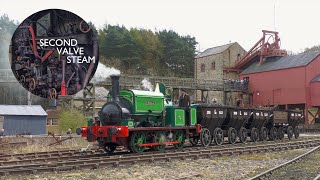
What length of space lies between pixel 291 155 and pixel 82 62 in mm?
12117

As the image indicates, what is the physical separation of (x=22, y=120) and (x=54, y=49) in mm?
13101

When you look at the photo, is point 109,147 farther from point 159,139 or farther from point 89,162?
point 89,162

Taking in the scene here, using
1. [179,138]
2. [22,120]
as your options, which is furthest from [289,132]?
[22,120]

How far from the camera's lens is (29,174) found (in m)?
9.98

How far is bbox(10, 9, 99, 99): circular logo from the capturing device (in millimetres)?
21828

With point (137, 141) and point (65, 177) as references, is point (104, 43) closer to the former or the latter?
point (137, 141)

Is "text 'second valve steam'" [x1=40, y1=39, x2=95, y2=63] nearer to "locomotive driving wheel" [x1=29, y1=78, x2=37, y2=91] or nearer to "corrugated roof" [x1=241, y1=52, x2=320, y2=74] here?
"locomotive driving wheel" [x1=29, y1=78, x2=37, y2=91]

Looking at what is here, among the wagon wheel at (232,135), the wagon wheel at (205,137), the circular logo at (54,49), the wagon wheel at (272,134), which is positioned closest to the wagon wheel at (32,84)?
the circular logo at (54,49)

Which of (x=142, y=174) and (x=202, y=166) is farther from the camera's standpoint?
Result: (x=202, y=166)

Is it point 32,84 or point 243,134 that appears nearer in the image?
point 243,134

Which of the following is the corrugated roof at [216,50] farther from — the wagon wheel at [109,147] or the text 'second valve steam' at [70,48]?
the wagon wheel at [109,147]

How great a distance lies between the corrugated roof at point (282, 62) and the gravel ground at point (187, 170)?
1266 inches

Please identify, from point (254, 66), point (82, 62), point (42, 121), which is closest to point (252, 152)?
point (82, 62)

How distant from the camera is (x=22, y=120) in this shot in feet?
109
